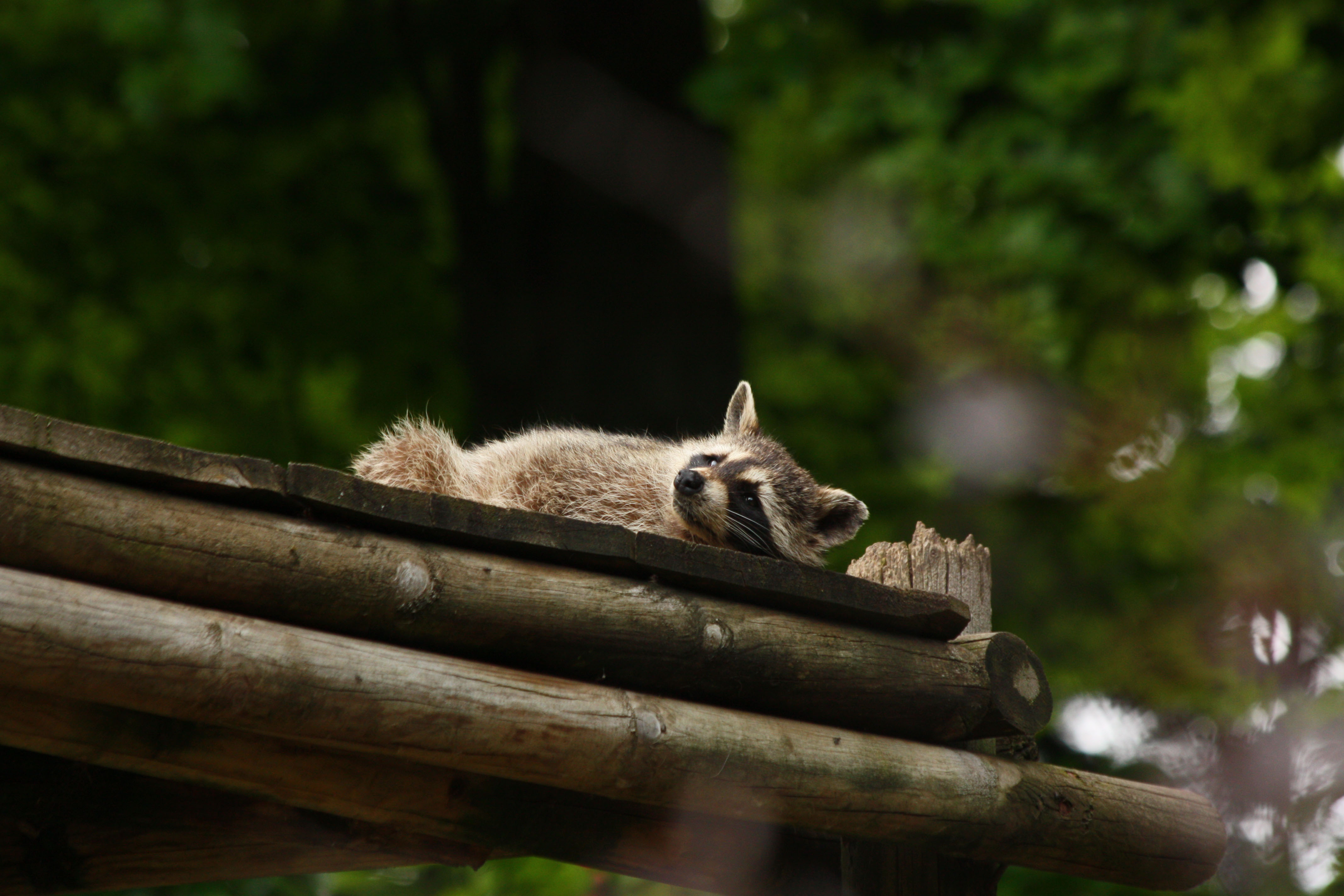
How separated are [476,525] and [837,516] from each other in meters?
3.00

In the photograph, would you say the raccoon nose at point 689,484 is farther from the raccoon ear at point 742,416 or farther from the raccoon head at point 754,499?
the raccoon ear at point 742,416

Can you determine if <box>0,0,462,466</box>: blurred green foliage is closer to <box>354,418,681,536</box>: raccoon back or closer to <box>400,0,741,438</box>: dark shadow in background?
<box>400,0,741,438</box>: dark shadow in background

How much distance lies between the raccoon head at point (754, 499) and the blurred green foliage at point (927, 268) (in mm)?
2033

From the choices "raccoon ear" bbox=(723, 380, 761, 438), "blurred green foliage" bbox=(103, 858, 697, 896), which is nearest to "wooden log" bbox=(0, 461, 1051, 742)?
"blurred green foliage" bbox=(103, 858, 697, 896)

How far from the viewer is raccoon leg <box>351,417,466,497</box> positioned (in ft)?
16.3

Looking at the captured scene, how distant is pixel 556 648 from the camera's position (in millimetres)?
3611

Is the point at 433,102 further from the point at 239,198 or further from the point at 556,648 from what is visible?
the point at 556,648

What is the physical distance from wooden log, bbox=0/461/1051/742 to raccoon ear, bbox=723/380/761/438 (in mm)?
2335

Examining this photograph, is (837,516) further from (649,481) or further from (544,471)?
(544,471)

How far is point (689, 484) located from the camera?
5395mm

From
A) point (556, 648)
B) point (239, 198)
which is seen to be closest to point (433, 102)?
point (239, 198)

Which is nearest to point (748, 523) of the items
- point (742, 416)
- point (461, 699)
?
point (742, 416)

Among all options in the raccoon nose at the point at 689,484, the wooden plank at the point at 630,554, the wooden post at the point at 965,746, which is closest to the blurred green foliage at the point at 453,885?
the wooden post at the point at 965,746

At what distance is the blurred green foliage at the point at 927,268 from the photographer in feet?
28.5
